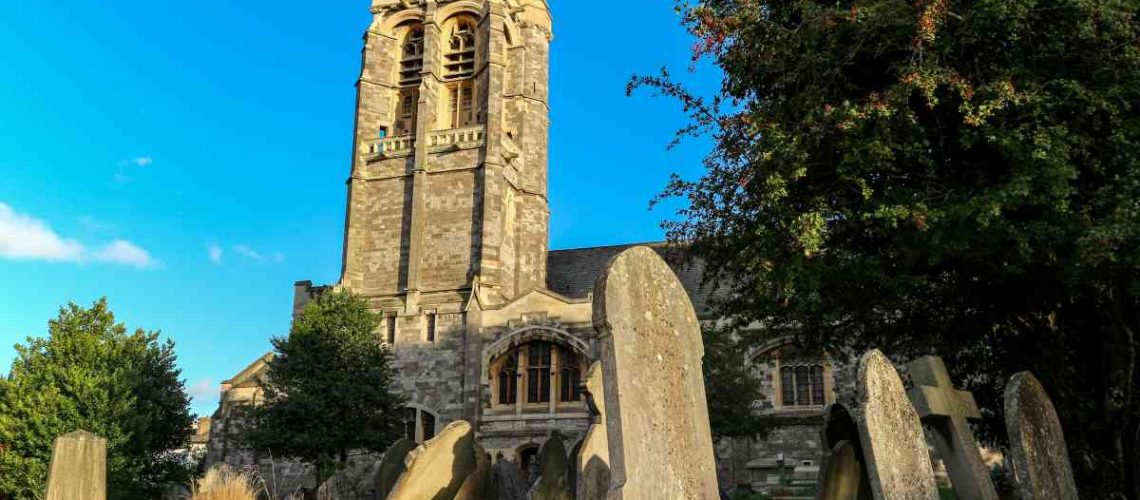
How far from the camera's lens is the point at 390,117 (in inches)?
1318

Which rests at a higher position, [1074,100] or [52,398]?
[1074,100]

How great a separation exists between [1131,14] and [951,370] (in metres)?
5.79

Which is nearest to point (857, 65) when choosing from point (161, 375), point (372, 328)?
point (372, 328)

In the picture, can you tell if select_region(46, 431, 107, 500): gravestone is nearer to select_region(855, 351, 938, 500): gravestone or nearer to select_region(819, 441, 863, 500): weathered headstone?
select_region(819, 441, 863, 500): weathered headstone

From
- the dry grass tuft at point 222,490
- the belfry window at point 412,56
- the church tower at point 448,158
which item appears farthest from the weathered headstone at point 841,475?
the belfry window at point 412,56

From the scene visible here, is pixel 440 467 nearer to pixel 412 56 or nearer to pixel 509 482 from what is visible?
pixel 509 482

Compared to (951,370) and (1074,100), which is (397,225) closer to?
(951,370)

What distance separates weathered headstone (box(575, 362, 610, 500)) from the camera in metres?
6.86

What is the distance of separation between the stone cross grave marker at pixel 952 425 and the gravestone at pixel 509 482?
577cm

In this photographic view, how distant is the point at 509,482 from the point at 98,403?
48.5 ft

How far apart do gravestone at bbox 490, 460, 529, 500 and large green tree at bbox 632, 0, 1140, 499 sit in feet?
13.6

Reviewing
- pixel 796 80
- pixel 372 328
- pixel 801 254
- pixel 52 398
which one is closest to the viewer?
pixel 801 254

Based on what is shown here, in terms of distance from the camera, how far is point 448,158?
3119cm

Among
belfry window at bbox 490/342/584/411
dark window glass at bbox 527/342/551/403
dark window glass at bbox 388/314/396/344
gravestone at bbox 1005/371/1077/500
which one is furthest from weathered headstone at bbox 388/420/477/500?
dark window glass at bbox 388/314/396/344
